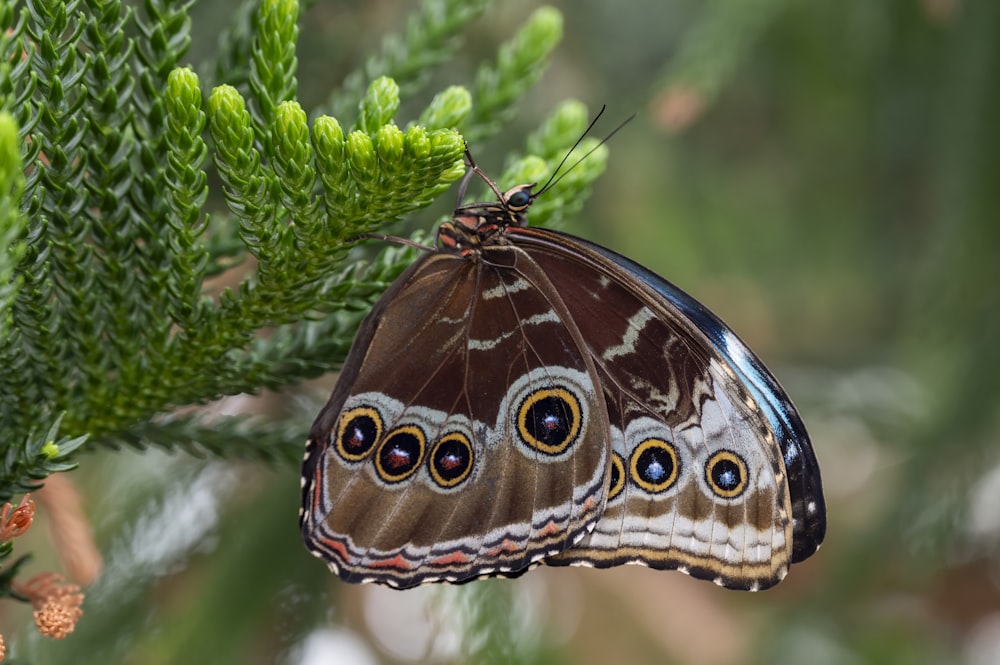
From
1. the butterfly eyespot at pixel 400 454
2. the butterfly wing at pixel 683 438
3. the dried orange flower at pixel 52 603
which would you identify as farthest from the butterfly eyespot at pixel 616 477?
the dried orange flower at pixel 52 603

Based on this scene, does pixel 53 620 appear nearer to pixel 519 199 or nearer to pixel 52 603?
pixel 52 603

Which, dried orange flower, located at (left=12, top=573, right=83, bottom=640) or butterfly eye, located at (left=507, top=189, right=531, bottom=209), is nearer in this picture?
dried orange flower, located at (left=12, top=573, right=83, bottom=640)

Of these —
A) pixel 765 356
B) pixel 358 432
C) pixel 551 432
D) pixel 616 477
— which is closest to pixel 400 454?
pixel 358 432

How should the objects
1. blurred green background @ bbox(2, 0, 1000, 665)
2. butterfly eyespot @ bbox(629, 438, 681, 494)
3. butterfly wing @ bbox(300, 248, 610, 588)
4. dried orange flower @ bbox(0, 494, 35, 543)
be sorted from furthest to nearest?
blurred green background @ bbox(2, 0, 1000, 665)
butterfly eyespot @ bbox(629, 438, 681, 494)
butterfly wing @ bbox(300, 248, 610, 588)
dried orange flower @ bbox(0, 494, 35, 543)

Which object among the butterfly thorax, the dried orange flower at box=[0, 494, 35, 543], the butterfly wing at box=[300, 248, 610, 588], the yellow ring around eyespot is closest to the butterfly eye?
the butterfly thorax

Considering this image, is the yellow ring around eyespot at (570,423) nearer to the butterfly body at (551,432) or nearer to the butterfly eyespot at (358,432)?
the butterfly body at (551,432)

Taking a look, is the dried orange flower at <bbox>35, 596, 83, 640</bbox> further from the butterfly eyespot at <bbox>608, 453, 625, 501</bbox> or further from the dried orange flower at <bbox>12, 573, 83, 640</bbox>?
the butterfly eyespot at <bbox>608, 453, 625, 501</bbox>
